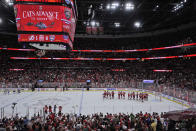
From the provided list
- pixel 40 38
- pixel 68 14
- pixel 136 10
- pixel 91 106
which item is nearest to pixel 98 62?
pixel 136 10

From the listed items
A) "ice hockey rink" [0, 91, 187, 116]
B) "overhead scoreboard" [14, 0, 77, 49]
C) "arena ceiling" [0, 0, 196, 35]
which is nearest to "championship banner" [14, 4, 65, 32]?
"overhead scoreboard" [14, 0, 77, 49]

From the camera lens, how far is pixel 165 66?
33.5 metres

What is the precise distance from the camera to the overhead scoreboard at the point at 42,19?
946 cm

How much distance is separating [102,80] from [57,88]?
1035 cm

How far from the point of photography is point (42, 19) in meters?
9.67

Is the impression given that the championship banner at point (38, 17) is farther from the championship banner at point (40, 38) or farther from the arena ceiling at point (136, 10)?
the arena ceiling at point (136, 10)

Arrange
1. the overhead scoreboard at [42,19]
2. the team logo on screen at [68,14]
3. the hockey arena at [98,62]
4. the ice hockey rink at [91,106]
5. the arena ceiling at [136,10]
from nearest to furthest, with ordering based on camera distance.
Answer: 1. the overhead scoreboard at [42,19]
2. the hockey arena at [98,62]
3. the team logo on screen at [68,14]
4. the ice hockey rink at [91,106]
5. the arena ceiling at [136,10]

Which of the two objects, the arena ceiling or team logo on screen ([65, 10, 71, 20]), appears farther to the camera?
the arena ceiling

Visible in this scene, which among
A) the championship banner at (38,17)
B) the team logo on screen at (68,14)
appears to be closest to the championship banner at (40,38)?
the championship banner at (38,17)

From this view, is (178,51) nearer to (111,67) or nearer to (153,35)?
(153,35)

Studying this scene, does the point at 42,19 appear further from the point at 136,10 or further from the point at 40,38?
the point at 136,10

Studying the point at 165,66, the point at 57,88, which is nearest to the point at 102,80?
the point at 57,88

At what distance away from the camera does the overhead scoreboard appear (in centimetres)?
946

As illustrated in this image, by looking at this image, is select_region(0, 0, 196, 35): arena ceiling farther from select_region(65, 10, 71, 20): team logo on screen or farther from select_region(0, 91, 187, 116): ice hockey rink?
select_region(0, 91, 187, 116): ice hockey rink
